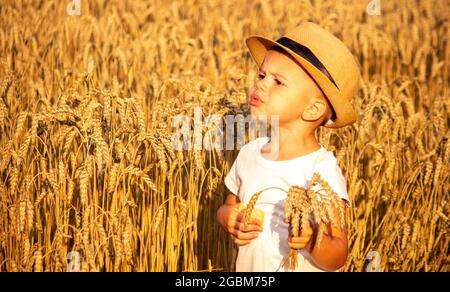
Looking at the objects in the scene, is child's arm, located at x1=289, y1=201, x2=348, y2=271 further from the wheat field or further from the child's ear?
the wheat field

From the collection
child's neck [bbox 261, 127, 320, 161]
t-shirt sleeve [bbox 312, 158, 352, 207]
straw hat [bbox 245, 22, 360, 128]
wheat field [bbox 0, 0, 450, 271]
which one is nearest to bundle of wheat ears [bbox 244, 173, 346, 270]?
t-shirt sleeve [bbox 312, 158, 352, 207]

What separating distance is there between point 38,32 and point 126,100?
239cm

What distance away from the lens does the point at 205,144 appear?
10.0ft

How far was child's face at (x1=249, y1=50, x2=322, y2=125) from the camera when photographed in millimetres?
2516

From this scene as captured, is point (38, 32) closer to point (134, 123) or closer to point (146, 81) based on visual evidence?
point (146, 81)

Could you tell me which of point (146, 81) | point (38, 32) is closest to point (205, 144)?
point (146, 81)

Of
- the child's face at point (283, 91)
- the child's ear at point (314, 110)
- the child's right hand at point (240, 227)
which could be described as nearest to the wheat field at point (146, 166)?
the child's right hand at point (240, 227)

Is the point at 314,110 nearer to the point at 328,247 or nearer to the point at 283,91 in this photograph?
the point at 283,91

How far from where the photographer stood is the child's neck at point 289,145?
2.56 m

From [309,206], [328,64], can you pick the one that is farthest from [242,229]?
[328,64]

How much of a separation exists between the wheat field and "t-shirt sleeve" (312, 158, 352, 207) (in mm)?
587

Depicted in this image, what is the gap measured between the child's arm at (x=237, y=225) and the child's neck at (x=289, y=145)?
24cm

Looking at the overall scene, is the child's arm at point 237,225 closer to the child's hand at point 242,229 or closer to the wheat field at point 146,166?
the child's hand at point 242,229

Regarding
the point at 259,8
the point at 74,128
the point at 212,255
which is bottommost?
the point at 212,255
